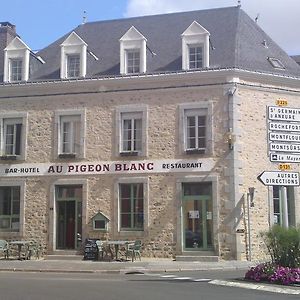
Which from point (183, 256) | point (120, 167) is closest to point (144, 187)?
point (120, 167)

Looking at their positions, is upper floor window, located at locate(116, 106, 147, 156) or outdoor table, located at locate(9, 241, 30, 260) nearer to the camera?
outdoor table, located at locate(9, 241, 30, 260)

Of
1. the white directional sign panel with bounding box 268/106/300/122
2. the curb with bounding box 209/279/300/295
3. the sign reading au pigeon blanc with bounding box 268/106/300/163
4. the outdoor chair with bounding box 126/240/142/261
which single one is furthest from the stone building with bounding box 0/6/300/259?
the curb with bounding box 209/279/300/295

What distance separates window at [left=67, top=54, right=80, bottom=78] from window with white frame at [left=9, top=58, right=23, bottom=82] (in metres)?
2.23

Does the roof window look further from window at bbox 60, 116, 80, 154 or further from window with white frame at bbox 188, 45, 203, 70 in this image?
window at bbox 60, 116, 80, 154

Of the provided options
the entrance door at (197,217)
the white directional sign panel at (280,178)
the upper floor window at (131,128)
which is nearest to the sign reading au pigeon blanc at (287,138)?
the white directional sign panel at (280,178)

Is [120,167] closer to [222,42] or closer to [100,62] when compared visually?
[100,62]

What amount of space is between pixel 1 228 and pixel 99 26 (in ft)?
35.3

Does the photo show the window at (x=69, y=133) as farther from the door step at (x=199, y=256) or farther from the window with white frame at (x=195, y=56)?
the door step at (x=199, y=256)

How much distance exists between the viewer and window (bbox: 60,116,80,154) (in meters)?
22.8

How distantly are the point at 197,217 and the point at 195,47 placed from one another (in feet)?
22.9

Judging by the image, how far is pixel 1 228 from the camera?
75.9ft

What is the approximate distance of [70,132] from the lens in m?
23.0

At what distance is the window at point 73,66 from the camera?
2339cm

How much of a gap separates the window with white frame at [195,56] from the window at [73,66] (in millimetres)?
4930
